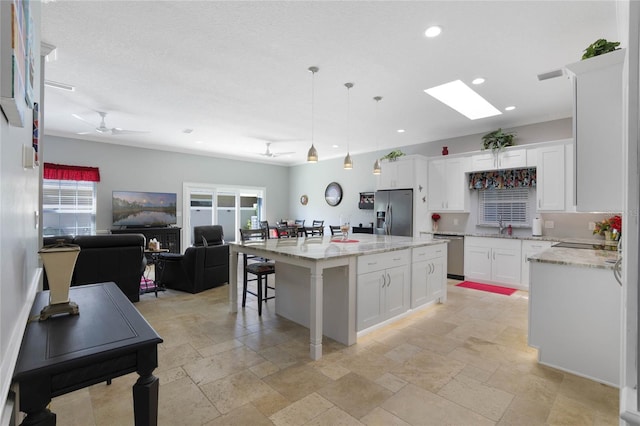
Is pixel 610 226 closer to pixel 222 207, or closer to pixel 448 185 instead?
pixel 448 185

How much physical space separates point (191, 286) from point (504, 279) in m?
5.07

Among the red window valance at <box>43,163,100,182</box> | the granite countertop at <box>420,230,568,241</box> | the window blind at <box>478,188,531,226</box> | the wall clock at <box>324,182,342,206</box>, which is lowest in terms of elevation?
the granite countertop at <box>420,230,568,241</box>

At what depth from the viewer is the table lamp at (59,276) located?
134 centimetres

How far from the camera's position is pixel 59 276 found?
136 cm

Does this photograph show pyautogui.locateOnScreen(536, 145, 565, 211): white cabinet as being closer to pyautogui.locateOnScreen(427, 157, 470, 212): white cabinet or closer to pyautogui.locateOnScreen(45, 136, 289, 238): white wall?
Result: pyautogui.locateOnScreen(427, 157, 470, 212): white cabinet

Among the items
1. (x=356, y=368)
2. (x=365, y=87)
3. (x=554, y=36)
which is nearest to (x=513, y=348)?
(x=356, y=368)

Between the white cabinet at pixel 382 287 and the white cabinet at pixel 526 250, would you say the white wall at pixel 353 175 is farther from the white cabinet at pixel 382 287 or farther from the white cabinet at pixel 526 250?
the white cabinet at pixel 382 287

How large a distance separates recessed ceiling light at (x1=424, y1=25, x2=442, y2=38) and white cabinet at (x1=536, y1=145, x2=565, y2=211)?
3.39 metres

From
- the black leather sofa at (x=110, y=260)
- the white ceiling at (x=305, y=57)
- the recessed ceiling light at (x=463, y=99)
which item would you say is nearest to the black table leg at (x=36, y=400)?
the white ceiling at (x=305, y=57)

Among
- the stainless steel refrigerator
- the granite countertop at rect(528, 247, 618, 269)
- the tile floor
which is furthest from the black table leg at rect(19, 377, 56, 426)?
the stainless steel refrigerator

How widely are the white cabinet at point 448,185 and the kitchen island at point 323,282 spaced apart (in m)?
2.42

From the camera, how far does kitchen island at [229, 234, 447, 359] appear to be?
→ 263 cm

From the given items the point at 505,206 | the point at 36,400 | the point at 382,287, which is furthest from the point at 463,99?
the point at 36,400

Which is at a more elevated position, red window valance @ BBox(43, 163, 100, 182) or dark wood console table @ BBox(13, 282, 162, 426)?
red window valance @ BBox(43, 163, 100, 182)
